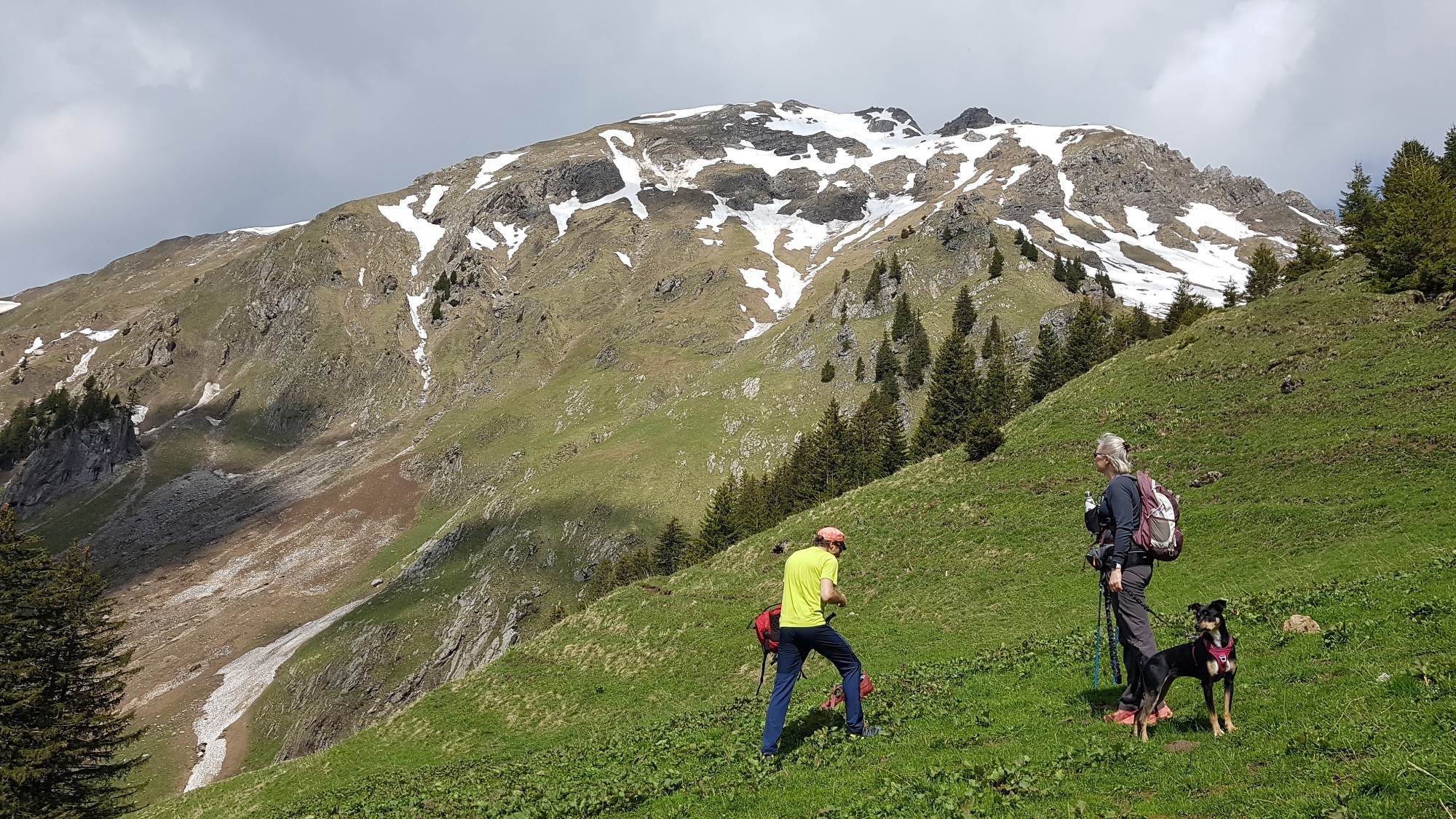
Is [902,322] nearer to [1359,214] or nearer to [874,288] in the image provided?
[874,288]

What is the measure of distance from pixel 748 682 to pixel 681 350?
122754 mm

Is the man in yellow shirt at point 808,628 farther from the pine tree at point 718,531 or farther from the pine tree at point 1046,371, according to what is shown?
the pine tree at point 1046,371

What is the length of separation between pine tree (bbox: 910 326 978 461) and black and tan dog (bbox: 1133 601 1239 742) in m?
53.3

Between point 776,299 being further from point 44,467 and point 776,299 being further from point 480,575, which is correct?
point 44,467

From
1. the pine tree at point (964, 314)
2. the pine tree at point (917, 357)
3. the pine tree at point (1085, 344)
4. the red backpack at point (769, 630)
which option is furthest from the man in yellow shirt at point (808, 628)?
the pine tree at point (964, 314)

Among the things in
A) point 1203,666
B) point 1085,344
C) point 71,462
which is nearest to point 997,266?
point 1085,344

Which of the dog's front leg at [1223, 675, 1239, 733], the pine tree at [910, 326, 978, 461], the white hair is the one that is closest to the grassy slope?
the dog's front leg at [1223, 675, 1239, 733]

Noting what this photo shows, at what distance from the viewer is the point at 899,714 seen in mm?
13719

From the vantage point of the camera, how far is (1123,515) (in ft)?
34.9

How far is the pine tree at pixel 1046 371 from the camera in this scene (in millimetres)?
71938

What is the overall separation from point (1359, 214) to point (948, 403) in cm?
3416

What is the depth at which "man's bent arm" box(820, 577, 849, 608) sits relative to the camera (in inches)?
446

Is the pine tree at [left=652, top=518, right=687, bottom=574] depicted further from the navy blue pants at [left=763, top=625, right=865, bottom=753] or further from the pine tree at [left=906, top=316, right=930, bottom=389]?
the navy blue pants at [left=763, top=625, right=865, bottom=753]

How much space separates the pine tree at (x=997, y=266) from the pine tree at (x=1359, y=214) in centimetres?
4048
